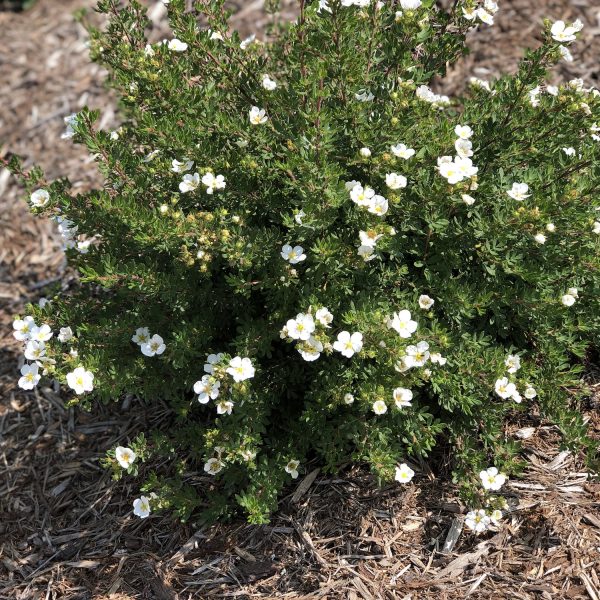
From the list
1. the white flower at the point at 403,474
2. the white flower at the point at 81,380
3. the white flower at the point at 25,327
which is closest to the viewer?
the white flower at the point at 81,380

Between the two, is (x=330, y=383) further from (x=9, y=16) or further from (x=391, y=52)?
(x=9, y=16)

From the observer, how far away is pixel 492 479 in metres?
3.49

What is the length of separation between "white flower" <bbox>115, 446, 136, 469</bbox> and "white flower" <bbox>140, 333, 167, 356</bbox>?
494 millimetres

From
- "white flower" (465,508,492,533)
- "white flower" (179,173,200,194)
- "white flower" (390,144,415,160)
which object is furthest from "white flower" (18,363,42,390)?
"white flower" (465,508,492,533)

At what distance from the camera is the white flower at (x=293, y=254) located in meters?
3.45

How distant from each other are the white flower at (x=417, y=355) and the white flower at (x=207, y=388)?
910mm

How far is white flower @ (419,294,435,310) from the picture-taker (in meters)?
3.59

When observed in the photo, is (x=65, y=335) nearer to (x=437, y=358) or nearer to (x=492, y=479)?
(x=437, y=358)

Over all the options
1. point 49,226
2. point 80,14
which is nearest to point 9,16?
point 49,226

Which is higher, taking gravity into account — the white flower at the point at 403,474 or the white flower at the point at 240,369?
the white flower at the point at 240,369

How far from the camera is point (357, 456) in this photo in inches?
137

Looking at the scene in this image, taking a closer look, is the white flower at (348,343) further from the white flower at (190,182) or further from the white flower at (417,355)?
the white flower at (190,182)

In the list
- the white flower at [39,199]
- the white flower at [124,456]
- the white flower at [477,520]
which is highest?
the white flower at [39,199]

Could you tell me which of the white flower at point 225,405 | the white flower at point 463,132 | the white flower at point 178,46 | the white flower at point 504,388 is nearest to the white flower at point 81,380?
the white flower at point 225,405
